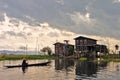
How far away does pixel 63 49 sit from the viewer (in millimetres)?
152500

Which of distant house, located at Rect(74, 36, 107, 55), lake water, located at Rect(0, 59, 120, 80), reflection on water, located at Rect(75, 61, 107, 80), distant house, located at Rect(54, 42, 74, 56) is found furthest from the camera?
distant house, located at Rect(54, 42, 74, 56)

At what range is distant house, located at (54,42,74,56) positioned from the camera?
475ft

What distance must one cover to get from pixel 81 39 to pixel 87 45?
4.12 metres

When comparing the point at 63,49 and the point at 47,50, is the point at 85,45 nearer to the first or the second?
the point at 63,49

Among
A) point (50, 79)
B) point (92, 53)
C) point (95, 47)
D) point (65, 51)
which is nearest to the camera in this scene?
point (50, 79)

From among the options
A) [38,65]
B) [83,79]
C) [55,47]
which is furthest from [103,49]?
[83,79]

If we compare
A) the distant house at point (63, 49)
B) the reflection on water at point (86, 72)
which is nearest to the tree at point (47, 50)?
the distant house at point (63, 49)

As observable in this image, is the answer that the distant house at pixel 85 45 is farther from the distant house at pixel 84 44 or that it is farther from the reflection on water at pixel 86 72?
the reflection on water at pixel 86 72

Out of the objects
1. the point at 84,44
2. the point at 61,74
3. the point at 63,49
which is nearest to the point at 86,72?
the point at 61,74

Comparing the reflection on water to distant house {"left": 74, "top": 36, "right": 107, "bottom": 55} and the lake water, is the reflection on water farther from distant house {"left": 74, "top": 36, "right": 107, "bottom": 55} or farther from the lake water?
distant house {"left": 74, "top": 36, "right": 107, "bottom": 55}

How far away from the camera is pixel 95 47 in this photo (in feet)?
450

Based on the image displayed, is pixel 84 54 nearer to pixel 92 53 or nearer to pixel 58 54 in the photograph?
pixel 92 53

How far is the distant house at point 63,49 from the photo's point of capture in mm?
144775

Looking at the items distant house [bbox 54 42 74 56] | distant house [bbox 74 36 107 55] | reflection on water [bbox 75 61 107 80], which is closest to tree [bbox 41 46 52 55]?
distant house [bbox 54 42 74 56]
